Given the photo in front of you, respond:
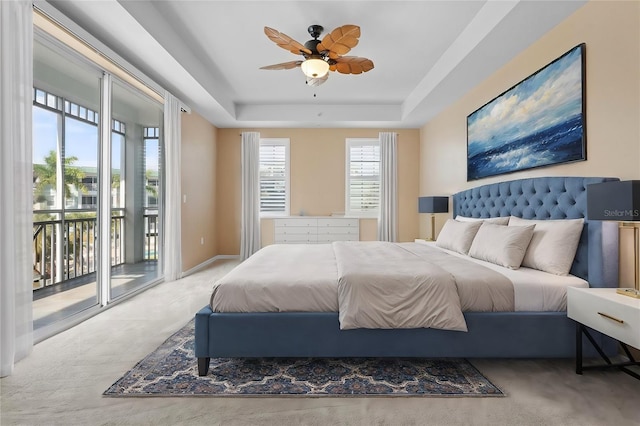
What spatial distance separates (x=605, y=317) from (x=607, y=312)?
32mm

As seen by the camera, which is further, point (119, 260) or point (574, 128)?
point (119, 260)

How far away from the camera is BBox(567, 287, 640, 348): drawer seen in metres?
1.57

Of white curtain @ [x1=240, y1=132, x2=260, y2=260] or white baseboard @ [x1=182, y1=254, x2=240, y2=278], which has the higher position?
white curtain @ [x1=240, y1=132, x2=260, y2=260]

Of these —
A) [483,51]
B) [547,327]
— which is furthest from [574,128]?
[547,327]

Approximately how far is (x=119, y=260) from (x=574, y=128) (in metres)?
5.35

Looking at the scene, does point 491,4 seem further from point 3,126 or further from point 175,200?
point 175,200

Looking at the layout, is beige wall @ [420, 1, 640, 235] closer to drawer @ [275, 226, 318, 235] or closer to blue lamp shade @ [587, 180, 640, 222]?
blue lamp shade @ [587, 180, 640, 222]

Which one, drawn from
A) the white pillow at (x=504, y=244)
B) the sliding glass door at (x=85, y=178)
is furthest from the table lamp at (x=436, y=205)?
the sliding glass door at (x=85, y=178)

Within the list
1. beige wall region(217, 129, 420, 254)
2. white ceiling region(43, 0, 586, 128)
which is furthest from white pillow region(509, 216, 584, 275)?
beige wall region(217, 129, 420, 254)

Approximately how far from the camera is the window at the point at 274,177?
625cm

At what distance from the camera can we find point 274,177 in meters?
6.29

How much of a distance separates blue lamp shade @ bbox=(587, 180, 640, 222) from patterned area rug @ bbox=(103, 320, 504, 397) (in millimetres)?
1210

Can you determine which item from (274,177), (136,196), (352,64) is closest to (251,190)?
(274,177)

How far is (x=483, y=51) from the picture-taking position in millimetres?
3096
